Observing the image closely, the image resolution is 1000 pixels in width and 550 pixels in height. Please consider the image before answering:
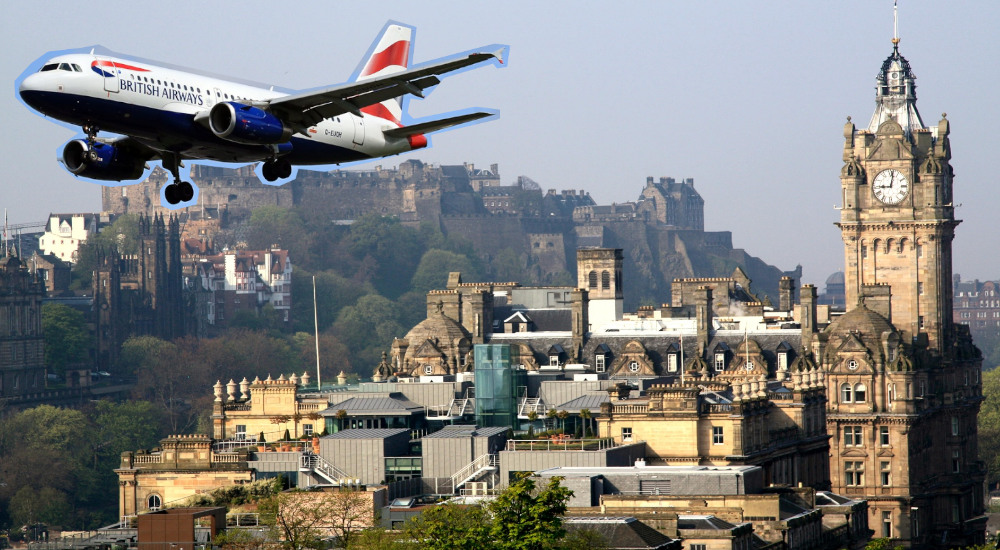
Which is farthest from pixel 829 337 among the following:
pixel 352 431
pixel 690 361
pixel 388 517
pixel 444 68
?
pixel 444 68

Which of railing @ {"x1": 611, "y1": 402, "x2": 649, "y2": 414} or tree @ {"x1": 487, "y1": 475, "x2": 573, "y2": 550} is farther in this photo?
railing @ {"x1": 611, "y1": 402, "x2": 649, "y2": 414}

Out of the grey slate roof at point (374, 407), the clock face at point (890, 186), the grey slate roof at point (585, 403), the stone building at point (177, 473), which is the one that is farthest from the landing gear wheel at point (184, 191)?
the clock face at point (890, 186)

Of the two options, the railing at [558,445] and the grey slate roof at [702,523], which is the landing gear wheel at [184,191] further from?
the railing at [558,445]

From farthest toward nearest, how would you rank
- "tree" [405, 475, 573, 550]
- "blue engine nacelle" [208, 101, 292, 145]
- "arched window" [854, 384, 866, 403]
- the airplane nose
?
"arched window" [854, 384, 866, 403] → "tree" [405, 475, 573, 550] → "blue engine nacelle" [208, 101, 292, 145] → the airplane nose

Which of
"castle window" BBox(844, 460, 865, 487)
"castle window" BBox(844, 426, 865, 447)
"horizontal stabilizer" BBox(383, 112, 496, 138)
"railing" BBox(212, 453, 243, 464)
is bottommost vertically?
"castle window" BBox(844, 460, 865, 487)

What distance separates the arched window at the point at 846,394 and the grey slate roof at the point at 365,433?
5755cm

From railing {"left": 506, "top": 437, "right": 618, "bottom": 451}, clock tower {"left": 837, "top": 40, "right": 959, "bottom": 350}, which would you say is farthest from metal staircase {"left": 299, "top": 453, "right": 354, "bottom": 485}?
clock tower {"left": 837, "top": 40, "right": 959, "bottom": 350}

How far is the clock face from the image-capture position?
187 meters

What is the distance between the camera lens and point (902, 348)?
17125 cm

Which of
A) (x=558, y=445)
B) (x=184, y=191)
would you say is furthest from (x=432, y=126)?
(x=558, y=445)

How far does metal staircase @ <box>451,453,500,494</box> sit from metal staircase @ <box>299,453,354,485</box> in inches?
220

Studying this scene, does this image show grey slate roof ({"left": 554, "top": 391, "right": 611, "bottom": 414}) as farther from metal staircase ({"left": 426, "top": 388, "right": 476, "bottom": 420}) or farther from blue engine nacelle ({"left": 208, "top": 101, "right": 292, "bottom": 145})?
blue engine nacelle ({"left": 208, "top": 101, "right": 292, "bottom": 145})

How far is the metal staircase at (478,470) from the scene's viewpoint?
112125mm

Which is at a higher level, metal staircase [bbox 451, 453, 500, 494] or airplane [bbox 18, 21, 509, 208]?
airplane [bbox 18, 21, 509, 208]
